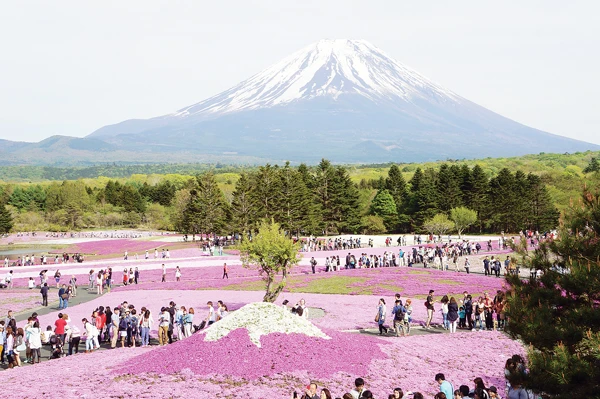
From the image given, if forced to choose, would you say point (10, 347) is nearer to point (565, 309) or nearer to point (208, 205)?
point (565, 309)

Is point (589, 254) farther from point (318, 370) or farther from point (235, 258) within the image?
point (235, 258)

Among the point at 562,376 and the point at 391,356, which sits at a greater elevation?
the point at 562,376

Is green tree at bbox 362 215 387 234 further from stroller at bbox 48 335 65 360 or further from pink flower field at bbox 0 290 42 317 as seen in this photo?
stroller at bbox 48 335 65 360

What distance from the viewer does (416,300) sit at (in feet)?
109

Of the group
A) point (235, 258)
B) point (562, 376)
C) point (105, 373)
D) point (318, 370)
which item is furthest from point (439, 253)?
point (562, 376)

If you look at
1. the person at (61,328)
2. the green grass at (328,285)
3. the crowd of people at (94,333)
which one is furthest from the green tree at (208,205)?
the person at (61,328)

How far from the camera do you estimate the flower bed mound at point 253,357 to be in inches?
673

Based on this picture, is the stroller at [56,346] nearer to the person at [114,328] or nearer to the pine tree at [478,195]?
the person at [114,328]

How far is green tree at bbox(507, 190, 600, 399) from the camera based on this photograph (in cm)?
996

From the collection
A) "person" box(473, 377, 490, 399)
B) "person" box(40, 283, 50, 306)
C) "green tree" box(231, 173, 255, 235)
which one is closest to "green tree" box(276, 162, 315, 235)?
"green tree" box(231, 173, 255, 235)

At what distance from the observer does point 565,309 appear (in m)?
11.4

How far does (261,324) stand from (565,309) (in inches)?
417

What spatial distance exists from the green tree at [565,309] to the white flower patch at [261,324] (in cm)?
856

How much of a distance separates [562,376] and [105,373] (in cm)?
1357
